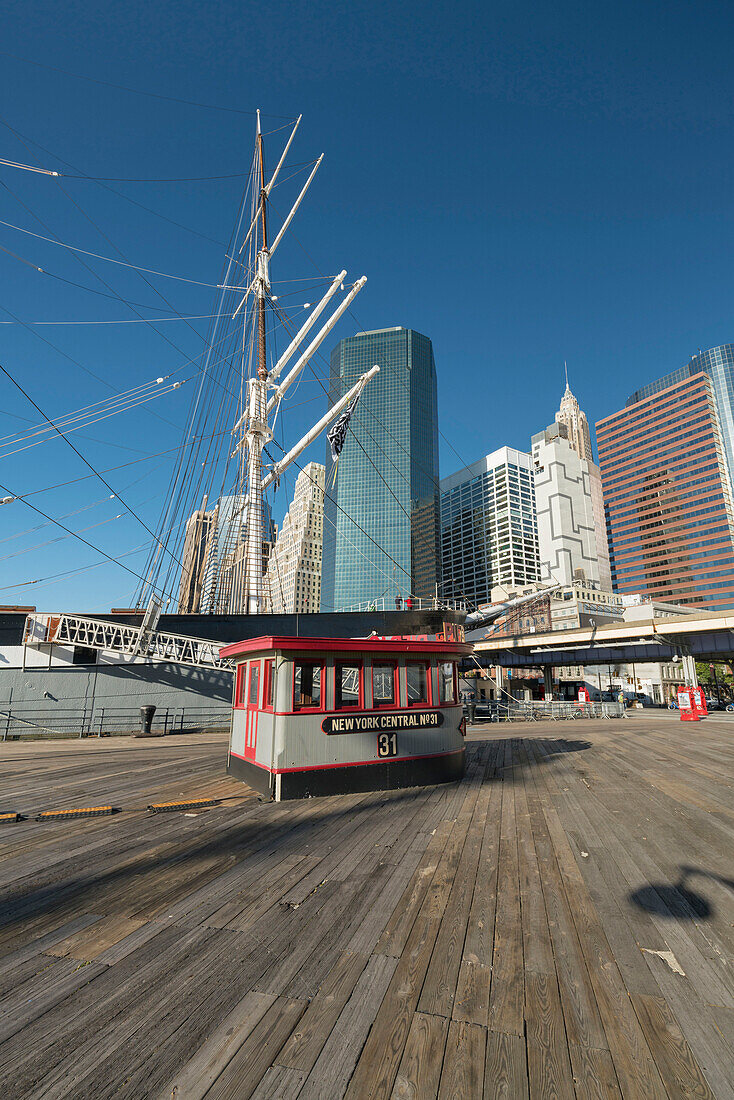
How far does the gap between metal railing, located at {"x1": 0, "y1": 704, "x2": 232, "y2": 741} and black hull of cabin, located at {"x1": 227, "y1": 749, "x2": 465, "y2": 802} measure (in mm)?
16667

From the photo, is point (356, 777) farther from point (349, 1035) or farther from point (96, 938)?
point (349, 1035)

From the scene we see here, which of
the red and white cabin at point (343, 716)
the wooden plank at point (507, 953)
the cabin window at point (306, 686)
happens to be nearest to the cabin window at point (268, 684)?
the red and white cabin at point (343, 716)

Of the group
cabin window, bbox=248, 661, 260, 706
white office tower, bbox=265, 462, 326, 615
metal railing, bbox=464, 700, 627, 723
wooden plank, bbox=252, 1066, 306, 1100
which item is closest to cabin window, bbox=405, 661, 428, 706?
cabin window, bbox=248, 661, 260, 706

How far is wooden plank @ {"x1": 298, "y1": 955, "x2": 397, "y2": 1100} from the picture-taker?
2785mm

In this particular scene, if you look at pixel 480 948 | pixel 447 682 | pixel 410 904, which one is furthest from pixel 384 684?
pixel 480 948

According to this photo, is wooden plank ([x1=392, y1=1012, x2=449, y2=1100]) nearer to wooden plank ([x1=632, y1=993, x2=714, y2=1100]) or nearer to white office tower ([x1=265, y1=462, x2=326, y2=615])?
wooden plank ([x1=632, y1=993, x2=714, y2=1100])

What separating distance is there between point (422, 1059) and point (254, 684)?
27.5 feet

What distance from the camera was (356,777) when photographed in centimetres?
1000

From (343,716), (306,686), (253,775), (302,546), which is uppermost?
(302,546)

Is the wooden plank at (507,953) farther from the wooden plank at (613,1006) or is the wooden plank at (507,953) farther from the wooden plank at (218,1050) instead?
the wooden plank at (218,1050)

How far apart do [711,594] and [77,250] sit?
709 feet

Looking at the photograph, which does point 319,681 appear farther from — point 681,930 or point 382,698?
point 681,930

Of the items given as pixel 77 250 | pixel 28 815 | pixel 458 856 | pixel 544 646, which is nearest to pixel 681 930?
pixel 458 856

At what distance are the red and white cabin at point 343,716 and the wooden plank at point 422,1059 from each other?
6354 millimetres
